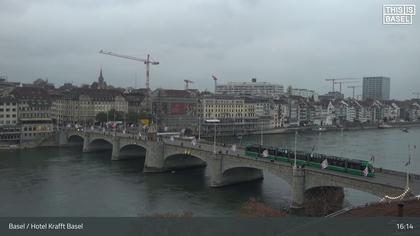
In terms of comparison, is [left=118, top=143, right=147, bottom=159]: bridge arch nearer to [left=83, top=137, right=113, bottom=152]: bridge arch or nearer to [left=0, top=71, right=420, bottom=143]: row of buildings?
[left=83, top=137, right=113, bottom=152]: bridge arch

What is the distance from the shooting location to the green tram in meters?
27.5

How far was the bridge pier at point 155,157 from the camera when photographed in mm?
44188

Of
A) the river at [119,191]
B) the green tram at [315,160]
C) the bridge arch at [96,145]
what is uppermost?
the green tram at [315,160]

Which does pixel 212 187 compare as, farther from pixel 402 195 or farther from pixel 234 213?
pixel 402 195

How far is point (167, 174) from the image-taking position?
141 ft

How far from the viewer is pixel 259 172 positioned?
39312mm

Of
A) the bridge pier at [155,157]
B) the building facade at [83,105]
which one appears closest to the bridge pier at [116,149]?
the bridge pier at [155,157]

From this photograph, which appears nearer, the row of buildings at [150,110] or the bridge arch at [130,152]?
the bridge arch at [130,152]

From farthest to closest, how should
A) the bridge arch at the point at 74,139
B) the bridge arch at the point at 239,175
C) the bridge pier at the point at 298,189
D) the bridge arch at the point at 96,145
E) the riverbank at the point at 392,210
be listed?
the bridge arch at the point at 74,139 < the bridge arch at the point at 96,145 < the bridge arch at the point at 239,175 < the bridge pier at the point at 298,189 < the riverbank at the point at 392,210

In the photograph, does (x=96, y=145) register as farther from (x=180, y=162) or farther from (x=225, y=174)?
(x=225, y=174)

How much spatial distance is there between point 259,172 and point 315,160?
28.7 feet

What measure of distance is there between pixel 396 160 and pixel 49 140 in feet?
139

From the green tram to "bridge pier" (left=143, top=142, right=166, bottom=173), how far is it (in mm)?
9843

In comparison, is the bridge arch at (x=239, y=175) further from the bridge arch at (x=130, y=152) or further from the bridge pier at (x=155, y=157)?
the bridge arch at (x=130, y=152)
